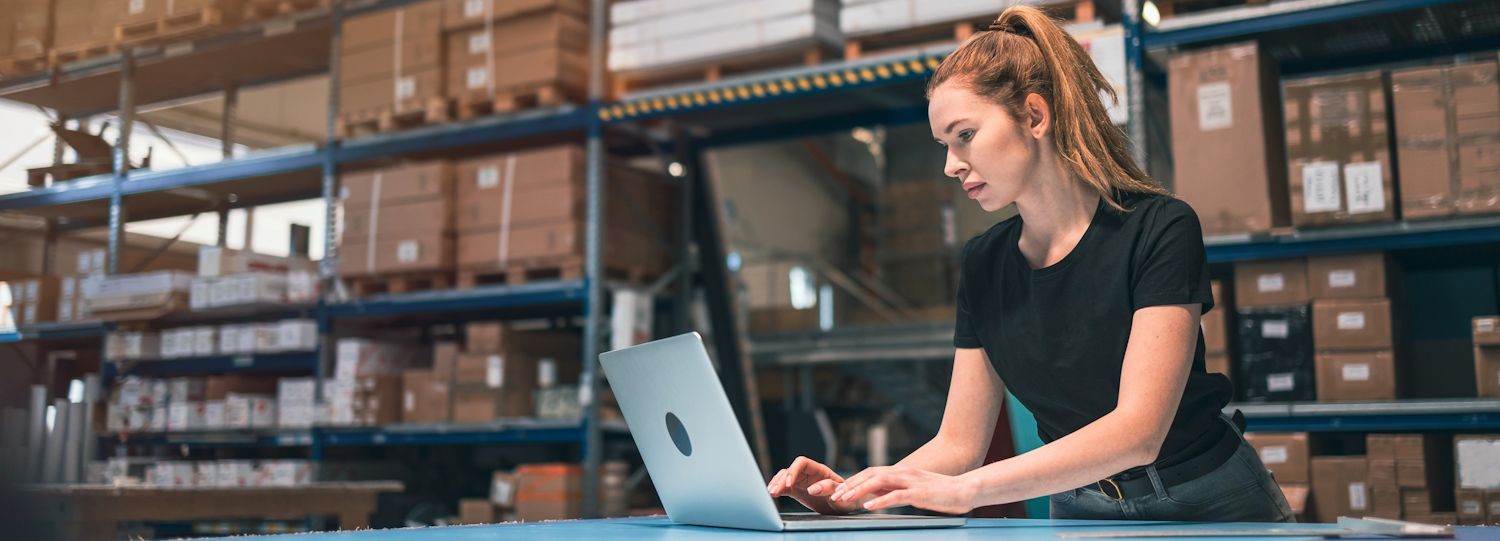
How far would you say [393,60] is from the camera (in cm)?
777

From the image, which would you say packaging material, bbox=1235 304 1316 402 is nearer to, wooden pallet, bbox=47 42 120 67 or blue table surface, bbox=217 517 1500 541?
blue table surface, bbox=217 517 1500 541

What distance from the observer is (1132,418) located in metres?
1.81

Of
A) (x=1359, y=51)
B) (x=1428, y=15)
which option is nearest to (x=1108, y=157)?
(x=1428, y=15)

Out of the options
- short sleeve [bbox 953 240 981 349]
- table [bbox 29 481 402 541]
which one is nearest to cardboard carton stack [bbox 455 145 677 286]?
table [bbox 29 481 402 541]

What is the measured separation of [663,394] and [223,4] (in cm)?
787

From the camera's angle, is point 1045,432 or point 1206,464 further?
point 1045,432

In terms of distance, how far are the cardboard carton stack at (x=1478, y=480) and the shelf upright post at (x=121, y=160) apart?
869 cm

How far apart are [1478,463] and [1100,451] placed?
12.0 feet

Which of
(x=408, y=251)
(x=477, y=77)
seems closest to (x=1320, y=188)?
(x=477, y=77)

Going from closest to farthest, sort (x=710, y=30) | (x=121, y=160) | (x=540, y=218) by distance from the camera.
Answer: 1. (x=710, y=30)
2. (x=540, y=218)
3. (x=121, y=160)

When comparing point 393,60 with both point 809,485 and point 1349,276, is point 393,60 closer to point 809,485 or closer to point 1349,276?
point 1349,276

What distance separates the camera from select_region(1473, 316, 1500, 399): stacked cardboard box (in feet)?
15.5

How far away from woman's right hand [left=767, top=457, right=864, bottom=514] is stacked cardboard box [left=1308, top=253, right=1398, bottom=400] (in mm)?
3587

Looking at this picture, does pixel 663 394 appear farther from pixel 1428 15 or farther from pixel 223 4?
pixel 223 4
